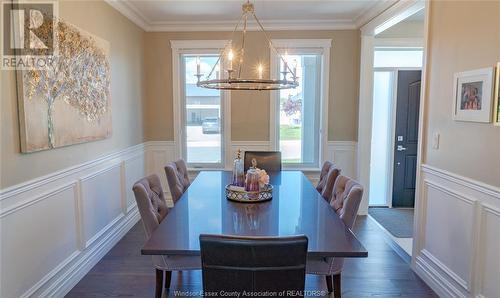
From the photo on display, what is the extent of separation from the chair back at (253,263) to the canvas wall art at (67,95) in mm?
1568

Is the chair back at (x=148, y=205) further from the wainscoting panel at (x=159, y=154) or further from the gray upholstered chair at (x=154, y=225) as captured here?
the wainscoting panel at (x=159, y=154)

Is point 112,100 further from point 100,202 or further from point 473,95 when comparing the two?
point 473,95

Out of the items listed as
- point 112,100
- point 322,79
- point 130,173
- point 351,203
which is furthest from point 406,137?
point 112,100

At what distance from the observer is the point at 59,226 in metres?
2.57

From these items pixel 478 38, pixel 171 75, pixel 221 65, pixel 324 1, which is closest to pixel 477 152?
pixel 478 38

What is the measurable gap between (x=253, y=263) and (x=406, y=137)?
419 cm

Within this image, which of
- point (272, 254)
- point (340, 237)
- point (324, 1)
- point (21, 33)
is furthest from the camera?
point (324, 1)

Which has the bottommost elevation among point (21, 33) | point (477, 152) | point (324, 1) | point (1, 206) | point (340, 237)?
point (340, 237)

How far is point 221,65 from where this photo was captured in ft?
15.4

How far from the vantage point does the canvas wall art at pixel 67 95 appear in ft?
7.20

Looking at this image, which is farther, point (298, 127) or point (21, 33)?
point (298, 127)

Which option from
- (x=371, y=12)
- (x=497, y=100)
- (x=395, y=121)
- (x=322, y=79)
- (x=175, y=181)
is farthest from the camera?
(x=395, y=121)

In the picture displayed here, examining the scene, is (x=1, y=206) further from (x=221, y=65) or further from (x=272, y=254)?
(x=221, y=65)

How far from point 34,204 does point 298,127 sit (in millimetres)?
3468
